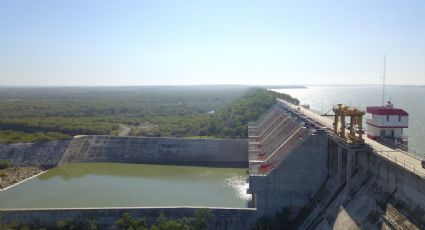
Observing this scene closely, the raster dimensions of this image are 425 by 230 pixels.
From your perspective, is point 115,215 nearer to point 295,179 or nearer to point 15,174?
point 295,179

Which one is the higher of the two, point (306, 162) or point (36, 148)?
point (306, 162)

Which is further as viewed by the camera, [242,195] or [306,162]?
[242,195]

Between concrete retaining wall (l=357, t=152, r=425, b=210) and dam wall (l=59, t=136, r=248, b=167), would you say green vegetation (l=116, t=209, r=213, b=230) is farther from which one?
dam wall (l=59, t=136, r=248, b=167)

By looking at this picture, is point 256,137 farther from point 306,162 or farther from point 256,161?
point 306,162

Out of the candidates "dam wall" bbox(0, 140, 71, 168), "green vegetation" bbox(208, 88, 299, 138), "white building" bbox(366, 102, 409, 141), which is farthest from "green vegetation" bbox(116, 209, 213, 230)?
"green vegetation" bbox(208, 88, 299, 138)

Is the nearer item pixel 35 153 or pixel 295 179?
pixel 295 179

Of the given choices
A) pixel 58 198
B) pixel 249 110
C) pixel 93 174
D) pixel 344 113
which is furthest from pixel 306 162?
pixel 249 110

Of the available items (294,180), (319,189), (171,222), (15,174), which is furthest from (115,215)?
(15,174)
